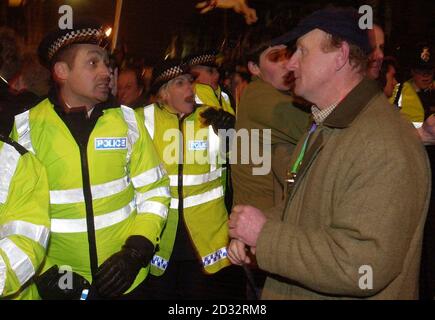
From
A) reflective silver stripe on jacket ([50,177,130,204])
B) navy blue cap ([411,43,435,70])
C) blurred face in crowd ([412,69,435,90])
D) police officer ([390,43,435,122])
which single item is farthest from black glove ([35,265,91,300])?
navy blue cap ([411,43,435,70])

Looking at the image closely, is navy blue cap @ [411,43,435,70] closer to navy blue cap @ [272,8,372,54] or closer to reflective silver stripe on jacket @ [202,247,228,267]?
reflective silver stripe on jacket @ [202,247,228,267]

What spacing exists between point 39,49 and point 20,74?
881mm

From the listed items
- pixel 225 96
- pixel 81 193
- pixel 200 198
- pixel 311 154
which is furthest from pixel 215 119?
pixel 311 154

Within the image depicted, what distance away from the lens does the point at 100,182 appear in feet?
8.95

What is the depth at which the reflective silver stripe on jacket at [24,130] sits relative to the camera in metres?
2.64

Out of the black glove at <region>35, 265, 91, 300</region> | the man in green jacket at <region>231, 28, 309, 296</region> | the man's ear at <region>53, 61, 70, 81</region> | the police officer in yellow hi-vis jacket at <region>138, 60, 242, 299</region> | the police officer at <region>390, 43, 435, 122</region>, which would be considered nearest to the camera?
the black glove at <region>35, 265, 91, 300</region>

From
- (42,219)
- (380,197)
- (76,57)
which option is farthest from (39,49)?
(380,197)

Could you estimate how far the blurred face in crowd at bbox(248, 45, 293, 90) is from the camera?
3.24 m

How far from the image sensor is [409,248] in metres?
1.81

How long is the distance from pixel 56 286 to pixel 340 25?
1.70 meters

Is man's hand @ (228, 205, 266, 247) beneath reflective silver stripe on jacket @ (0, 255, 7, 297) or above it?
above

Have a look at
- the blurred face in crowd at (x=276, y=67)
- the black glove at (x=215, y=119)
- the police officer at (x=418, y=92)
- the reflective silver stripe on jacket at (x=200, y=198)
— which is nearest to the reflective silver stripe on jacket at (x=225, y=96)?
the black glove at (x=215, y=119)

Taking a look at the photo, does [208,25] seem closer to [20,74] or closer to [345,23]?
[20,74]

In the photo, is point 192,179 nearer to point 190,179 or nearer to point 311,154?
point 190,179
